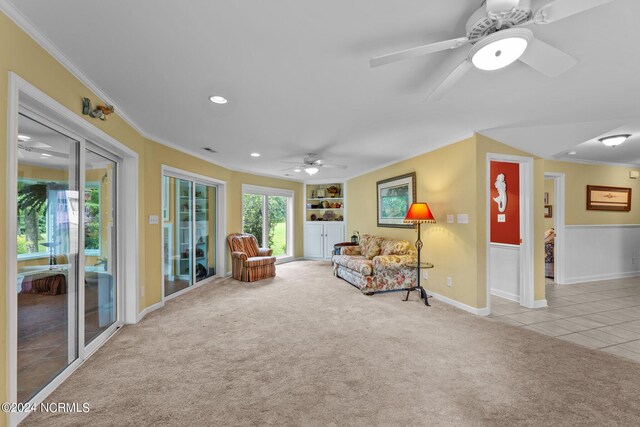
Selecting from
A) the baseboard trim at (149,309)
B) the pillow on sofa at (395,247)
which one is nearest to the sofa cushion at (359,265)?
the pillow on sofa at (395,247)

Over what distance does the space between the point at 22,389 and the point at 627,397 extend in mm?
4107

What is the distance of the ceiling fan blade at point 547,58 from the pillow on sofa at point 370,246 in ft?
13.5

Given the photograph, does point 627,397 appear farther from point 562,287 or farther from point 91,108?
point 91,108

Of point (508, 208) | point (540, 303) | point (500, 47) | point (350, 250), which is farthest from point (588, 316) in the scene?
point (500, 47)

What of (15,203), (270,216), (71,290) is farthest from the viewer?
(270,216)

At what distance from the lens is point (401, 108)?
9.22 feet

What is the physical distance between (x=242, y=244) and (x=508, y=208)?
4872 millimetres

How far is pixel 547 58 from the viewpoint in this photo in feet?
5.08

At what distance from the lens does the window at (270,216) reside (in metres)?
6.90

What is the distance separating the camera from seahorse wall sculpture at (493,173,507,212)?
440cm

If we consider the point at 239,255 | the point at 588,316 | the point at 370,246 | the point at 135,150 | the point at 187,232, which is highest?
the point at 135,150

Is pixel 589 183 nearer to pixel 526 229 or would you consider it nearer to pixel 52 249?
pixel 526 229

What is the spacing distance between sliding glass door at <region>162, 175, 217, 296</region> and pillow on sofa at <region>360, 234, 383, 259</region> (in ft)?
10.2

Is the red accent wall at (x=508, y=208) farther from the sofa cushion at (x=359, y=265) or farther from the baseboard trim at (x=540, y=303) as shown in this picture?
the sofa cushion at (x=359, y=265)
